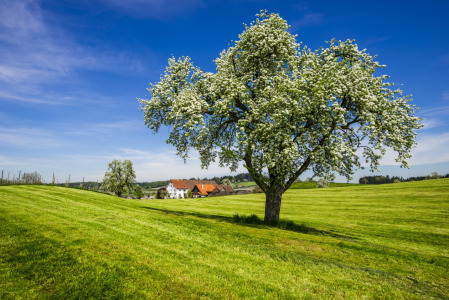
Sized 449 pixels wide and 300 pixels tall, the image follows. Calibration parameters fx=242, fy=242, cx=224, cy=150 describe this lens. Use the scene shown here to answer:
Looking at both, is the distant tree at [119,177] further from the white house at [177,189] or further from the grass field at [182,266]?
the grass field at [182,266]

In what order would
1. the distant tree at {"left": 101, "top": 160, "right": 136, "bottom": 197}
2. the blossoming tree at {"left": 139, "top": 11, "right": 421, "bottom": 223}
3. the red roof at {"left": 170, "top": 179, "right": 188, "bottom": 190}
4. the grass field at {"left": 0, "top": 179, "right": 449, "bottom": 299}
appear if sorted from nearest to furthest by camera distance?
the grass field at {"left": 0, "top": 179, "right": 449, "bottom": 299} → the blossoming tree at {"left": 139, "top": 11, "right": 421, "bottom": 223} → the distant tree at {"left": 101, "top": 160, "right": 136, "bottom": 197} → the red roof at {"left": 170, "top": 179, "right": 188, "bottom": 190}

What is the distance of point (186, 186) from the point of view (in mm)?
149250

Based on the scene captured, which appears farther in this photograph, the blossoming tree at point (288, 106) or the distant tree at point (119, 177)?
the distant tree at point (119, 177)

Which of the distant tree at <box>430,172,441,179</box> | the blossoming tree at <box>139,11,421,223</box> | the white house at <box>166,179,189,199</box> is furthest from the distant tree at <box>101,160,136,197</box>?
the distant tree at <box>430,172,441,179</box>

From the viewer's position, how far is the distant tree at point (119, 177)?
86.7 m

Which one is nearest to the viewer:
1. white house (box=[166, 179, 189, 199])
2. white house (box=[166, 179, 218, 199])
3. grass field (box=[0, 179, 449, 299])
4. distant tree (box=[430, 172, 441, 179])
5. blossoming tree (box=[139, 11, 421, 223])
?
grass field (box=[0, 179, 449, 299])

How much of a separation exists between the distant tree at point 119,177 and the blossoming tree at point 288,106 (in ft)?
240

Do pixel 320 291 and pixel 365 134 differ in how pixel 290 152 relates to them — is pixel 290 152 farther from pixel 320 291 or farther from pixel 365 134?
pixel 320 291

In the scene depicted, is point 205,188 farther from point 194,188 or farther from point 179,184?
point 179,184

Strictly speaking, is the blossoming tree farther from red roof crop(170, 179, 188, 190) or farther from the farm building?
red roof crop(170, 179, 188, 190)

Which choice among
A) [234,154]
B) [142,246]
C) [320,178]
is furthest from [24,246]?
[320,178]

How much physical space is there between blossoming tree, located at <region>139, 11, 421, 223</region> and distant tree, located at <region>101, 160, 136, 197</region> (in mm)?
73096

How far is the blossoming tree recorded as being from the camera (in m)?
17.5

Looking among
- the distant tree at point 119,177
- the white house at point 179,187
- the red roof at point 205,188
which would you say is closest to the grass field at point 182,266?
the distant tree at point 119,177
